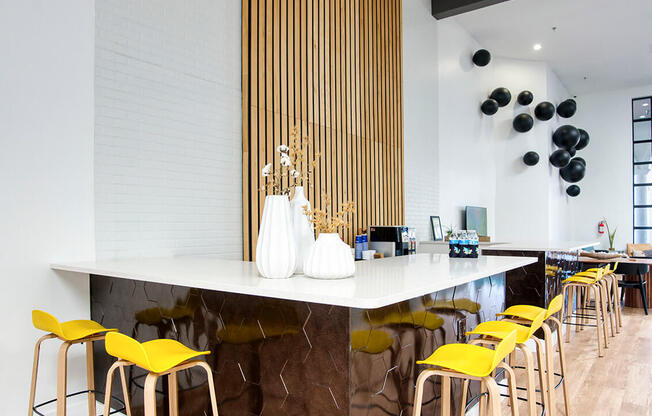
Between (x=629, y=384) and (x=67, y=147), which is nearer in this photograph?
(x=67, y=147)

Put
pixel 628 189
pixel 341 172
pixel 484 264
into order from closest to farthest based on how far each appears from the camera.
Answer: pixel 484 264
pixel 341 172
pixel 628 189

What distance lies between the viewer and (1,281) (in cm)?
246

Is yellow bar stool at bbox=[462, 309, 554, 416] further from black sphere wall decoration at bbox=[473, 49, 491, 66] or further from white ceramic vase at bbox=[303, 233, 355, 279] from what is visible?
black sphere wall decoration at bbox=[473, 49, 491, 66]

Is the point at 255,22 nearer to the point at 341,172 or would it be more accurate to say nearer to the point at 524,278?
the point at 341,172

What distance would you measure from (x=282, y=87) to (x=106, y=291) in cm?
227

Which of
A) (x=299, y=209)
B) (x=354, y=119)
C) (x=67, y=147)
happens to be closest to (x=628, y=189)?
(x=354, y=119)

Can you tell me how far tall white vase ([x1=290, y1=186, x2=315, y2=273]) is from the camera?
2238mm

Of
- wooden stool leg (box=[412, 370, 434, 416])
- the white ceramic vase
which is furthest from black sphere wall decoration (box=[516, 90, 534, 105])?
wooden stool leg (box=[412, 370, 434, 416])

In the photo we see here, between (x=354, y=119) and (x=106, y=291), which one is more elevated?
(x=354, y=119)

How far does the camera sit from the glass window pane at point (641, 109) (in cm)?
1077

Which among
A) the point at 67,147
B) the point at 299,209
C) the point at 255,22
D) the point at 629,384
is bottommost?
the point at 629,384

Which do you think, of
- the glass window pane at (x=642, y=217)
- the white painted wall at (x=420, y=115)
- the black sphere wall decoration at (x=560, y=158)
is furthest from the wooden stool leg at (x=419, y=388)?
the glass window pane at (x=642, y=217)

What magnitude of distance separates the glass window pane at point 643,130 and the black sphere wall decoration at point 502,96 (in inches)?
183

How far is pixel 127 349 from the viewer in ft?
5.60
